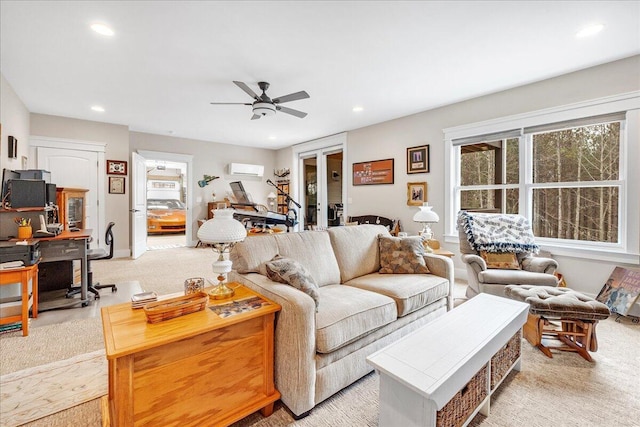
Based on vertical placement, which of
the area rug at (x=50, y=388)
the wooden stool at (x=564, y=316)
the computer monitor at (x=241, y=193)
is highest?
the computer monitor at (x=241, y=193)

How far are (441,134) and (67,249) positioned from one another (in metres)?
4.93

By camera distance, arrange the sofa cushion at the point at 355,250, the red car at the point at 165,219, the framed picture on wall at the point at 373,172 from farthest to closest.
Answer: the red car at the point at 165,219
the framed picture on wall at the point at 373,172
the sofa cushion at the point at 355,250

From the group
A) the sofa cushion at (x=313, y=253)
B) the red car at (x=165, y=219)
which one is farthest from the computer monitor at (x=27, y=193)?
the red car at (x=165, y=219)

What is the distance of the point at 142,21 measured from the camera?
92.2 inches

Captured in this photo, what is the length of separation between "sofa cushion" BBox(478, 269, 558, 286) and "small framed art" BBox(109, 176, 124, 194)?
622 cm

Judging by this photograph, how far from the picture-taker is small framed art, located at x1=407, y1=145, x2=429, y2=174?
4566 millimetres

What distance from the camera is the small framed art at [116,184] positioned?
5.49 m

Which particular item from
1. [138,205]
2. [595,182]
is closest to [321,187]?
[138,205]

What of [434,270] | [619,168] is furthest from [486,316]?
[619,168]

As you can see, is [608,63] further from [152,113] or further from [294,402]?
[152,113]

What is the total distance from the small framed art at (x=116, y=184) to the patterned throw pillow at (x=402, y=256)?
17.5 feet

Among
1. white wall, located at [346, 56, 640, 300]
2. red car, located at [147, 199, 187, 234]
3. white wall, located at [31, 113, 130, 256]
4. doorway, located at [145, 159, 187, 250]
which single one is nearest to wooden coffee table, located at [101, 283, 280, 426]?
white wall, located at [346, 56, 640, 300]

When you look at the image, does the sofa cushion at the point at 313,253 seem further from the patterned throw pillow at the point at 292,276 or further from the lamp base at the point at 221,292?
the lamp base at the point at 221,292

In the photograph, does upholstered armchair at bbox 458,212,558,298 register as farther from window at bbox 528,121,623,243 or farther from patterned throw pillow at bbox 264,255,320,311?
patterned throw pillow at bbox 264,255,320,311
